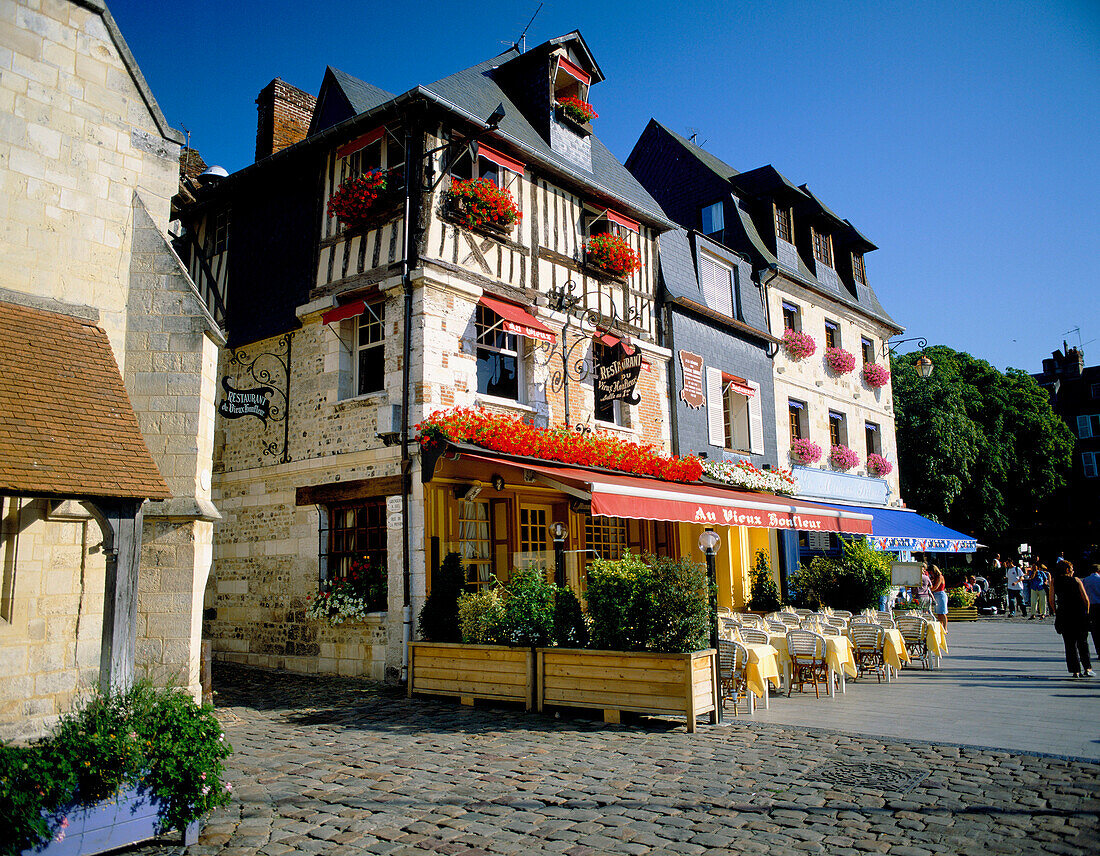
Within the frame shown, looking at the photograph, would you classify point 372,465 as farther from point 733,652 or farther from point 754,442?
point 754,442

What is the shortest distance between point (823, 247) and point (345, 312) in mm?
14190

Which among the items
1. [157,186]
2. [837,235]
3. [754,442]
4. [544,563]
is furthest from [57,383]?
[837,235]

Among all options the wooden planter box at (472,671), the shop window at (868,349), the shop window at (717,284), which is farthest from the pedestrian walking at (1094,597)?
the shop window at (868,349)

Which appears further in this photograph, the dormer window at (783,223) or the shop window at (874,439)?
the shop window at (874,439)

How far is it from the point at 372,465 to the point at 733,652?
199 inches

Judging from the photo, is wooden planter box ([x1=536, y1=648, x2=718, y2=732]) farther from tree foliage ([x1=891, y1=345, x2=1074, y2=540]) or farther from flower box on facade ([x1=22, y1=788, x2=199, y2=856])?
tree foliage ([x1=891, y1=345, x2=1074, y2=540])

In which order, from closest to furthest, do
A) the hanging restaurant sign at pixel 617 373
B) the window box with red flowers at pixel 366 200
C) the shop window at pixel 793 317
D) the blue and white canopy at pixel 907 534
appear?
1. the window box with red flowers at pixel 366 200
2. the hanging restaurant sign at pixel 617 373
3. the blue and white canopy at pixel 907 534
4. the shop window at pixel 793 317

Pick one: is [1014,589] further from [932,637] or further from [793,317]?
[932,637]

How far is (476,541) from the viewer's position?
10.6 meters

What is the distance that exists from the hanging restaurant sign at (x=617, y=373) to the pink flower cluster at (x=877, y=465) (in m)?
10.3

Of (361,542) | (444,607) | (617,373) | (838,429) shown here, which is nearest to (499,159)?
(617,373)

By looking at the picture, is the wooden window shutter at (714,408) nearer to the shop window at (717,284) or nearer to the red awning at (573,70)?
the shop window at (717,284)

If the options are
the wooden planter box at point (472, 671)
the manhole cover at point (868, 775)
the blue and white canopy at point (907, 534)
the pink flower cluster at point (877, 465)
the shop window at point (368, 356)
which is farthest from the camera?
the pink flower cluster at point (877, 465)

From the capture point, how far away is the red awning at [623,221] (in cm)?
1311
